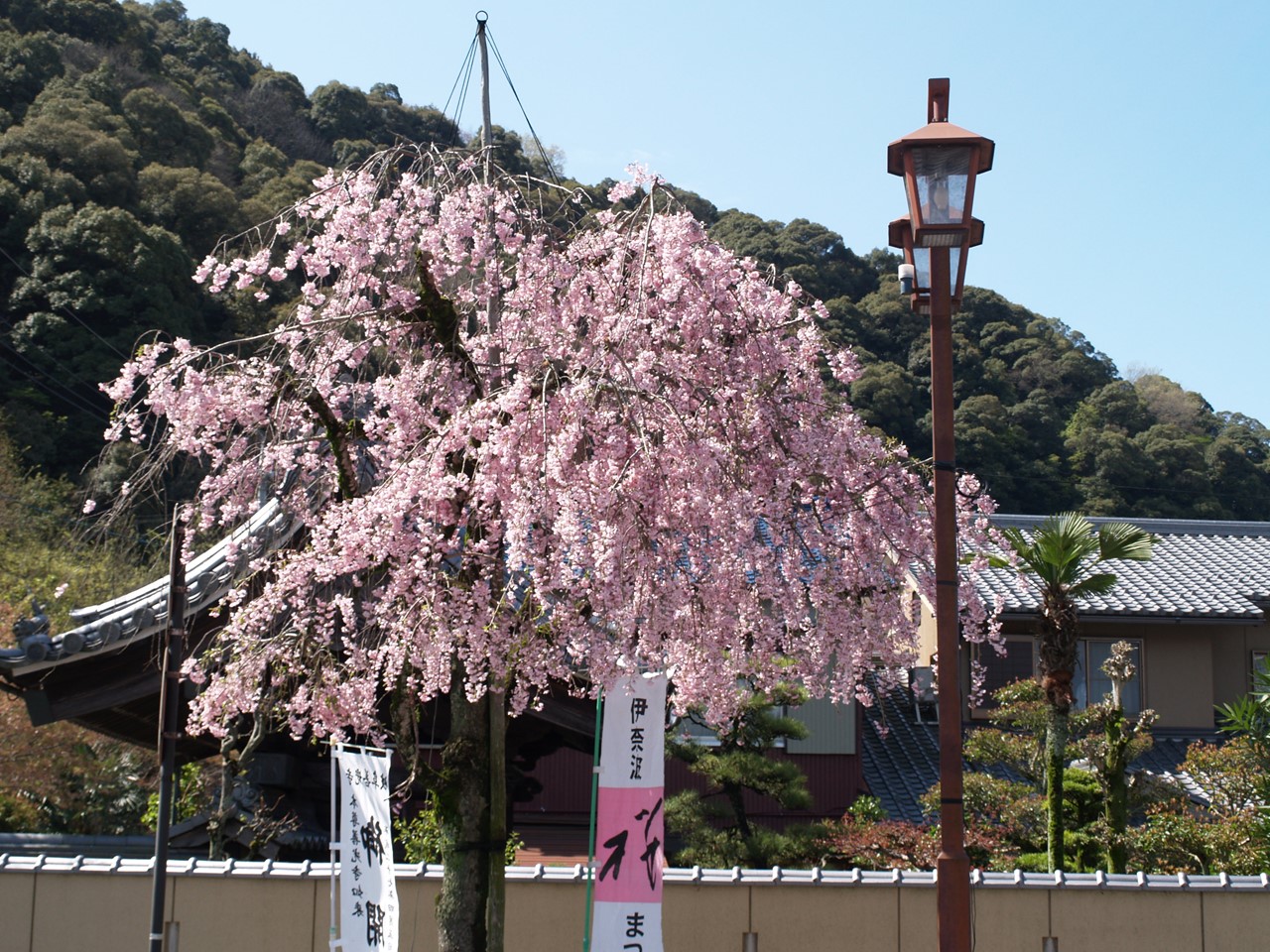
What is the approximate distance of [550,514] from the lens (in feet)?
23.2

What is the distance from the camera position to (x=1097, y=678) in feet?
70.9

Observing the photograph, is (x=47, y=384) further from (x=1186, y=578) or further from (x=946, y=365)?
(x=946, y=365)

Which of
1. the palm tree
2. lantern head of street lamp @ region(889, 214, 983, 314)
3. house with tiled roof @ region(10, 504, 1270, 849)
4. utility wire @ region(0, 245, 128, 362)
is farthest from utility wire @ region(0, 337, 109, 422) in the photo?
lantern head of street lamp @ region(889, 214, 983, 314)

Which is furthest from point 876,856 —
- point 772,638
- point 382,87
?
point 382,87

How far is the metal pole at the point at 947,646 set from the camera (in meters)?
6.24

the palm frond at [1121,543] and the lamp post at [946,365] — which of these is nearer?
the lamp post at [946,365]

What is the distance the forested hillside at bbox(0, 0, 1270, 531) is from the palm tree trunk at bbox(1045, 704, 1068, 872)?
12446 mm

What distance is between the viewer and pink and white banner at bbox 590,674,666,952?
27.5ft

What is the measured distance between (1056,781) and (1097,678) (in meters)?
8.42

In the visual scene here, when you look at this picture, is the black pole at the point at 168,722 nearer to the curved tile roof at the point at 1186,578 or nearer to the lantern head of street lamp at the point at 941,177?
the lantern head of street lamp at the point at 941,177

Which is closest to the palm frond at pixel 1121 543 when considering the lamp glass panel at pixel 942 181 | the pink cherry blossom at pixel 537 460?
the pink cherry blossom at pixel 537 460

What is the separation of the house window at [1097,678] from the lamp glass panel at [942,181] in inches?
652

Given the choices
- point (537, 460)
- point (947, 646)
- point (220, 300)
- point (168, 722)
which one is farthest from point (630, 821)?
point (220, 300)

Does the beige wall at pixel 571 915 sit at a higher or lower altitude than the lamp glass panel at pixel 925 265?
lower
